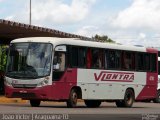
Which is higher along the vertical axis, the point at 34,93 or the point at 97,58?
the point at 97,58

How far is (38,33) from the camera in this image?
4019 centimetres

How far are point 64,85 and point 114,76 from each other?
12.6 feet

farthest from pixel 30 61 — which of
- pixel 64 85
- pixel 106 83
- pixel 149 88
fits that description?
pixel 149 88

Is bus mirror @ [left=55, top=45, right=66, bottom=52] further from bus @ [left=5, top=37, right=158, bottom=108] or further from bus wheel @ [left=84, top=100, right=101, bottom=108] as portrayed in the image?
bus wheel @ [left=84, top=100, right=101, bottom=108]

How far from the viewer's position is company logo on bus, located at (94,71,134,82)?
29562mm

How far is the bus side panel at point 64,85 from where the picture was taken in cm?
2702

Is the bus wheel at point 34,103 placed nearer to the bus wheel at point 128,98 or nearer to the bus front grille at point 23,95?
the bus front grille at point 23,95

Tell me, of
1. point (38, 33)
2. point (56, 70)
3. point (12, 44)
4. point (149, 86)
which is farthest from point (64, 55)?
point (38, 33)

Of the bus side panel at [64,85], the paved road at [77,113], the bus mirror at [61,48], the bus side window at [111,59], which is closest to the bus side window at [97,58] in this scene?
the bus side window at [111,59]

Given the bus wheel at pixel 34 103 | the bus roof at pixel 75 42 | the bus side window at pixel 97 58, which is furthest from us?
the bus side window at pixel 97 58

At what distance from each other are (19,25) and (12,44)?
23.6ft

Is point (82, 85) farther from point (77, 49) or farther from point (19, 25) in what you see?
point (19, 25)

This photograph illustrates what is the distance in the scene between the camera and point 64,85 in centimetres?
2736

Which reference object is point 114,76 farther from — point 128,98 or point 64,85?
point 64,85
